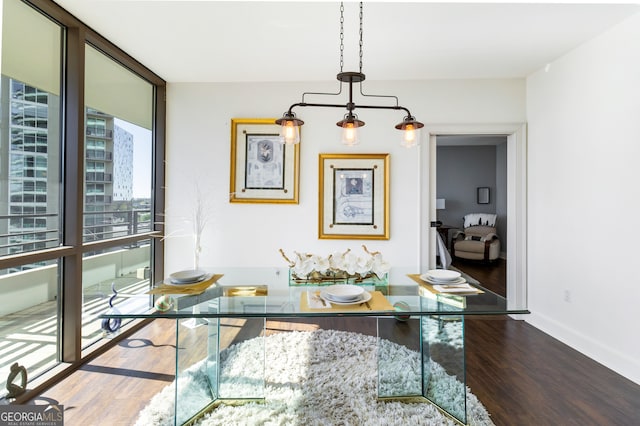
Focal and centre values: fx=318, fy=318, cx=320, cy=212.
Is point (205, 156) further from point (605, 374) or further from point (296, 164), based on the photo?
point (605, 374)

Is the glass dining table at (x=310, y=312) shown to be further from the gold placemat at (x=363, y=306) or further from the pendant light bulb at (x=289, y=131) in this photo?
the pendant light bulb at (x=289, y=131)

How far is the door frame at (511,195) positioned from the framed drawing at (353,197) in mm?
419

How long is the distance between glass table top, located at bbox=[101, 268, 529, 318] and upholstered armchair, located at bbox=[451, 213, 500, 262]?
4602mm

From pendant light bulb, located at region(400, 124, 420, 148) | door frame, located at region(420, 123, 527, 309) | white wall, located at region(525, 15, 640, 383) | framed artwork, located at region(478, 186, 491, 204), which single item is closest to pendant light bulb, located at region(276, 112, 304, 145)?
pendant light bulb, located at region(400, 124, 420, 148)

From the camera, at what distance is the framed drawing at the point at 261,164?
3426mm

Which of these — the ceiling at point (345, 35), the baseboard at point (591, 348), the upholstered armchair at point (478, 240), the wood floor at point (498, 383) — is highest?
the ceiling at point (345, 35)

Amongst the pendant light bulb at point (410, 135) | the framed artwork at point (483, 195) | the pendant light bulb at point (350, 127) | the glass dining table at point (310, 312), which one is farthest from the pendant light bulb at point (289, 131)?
the framed artwork at point (483, 195)

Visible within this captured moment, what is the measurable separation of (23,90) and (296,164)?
2161 mm

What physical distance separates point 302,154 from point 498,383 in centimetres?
260

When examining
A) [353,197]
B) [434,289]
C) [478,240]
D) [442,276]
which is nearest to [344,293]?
[434,289]

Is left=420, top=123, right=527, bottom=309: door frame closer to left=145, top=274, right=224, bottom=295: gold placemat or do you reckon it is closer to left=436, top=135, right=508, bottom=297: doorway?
left=145, top=274, right=224, bottom=295: gold placemat

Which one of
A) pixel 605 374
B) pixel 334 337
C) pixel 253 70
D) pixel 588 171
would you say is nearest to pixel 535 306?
pixel 605 374

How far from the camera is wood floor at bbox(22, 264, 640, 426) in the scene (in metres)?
1.81

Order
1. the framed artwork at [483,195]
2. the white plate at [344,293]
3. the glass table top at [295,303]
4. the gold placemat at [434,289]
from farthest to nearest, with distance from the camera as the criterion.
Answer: the framed artwork at [483,195] → the gold placemat at [434,289] → the white plate at [344,293] → the glass table top at [295,303]
